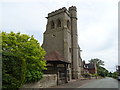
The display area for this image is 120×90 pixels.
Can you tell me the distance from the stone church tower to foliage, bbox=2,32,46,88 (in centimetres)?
1553

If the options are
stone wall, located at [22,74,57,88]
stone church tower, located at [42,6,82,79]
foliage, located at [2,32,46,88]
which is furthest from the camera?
stone church tower, located at [42,6,82,79]

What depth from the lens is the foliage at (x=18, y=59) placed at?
8570 mm

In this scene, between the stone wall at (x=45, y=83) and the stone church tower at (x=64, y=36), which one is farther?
the stone church tower at (x=64, y=36)

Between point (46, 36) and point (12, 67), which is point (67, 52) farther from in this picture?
point (12, 67)

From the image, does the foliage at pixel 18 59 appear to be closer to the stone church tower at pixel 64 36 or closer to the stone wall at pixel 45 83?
the stone wall at pixel 45 83

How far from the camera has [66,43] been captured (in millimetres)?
25938

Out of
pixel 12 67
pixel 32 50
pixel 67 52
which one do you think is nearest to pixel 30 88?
pixel 12 67

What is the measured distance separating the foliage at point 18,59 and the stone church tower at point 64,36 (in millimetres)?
15526

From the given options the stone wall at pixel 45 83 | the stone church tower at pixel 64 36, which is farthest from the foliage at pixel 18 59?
the stone church tower at pixel 64 36

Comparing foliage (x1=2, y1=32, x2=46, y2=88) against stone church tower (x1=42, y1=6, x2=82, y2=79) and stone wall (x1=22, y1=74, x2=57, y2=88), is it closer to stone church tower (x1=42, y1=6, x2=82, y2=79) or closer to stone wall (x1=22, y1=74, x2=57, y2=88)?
stone wall (x1=22, y1=74, x2=57, y2=88)

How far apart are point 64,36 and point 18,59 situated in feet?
58.4

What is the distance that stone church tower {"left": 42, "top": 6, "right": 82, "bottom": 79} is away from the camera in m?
26.5

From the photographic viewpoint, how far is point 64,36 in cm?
2638

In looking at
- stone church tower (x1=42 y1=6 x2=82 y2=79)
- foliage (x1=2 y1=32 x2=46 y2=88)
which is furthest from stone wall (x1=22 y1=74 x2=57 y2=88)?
stone church tower (x1=42 y1=6 x2=82 y2=79)
